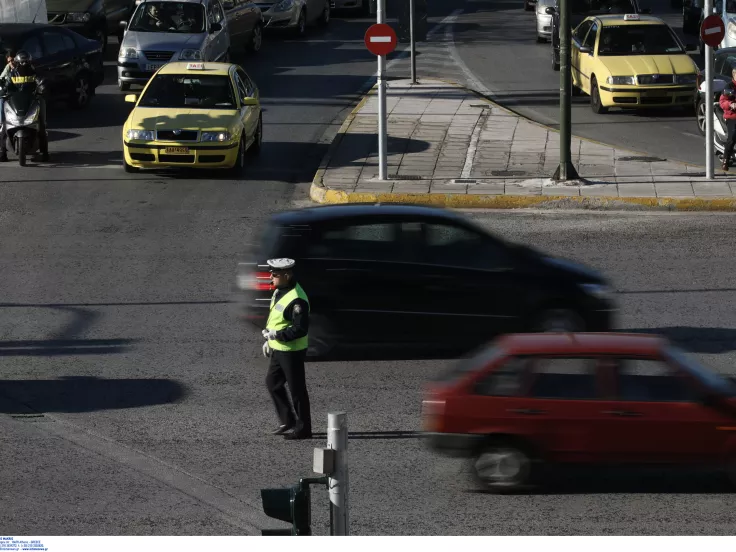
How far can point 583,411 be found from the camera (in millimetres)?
9117

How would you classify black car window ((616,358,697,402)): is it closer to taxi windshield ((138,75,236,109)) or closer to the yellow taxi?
taxi windshield ((138,75,236,109))

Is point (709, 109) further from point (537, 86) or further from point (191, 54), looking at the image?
point (191, 54)

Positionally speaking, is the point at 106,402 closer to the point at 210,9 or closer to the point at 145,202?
the point at 145,202

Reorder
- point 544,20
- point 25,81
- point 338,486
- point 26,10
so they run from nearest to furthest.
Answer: point 338,486, point 25,81, point 26,10, point 544,20

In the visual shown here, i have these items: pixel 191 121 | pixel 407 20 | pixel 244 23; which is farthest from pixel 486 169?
pixel 244 23

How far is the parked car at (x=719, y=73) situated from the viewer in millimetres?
23703

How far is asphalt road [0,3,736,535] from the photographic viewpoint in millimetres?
8906

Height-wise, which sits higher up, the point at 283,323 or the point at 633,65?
the point at 283,323

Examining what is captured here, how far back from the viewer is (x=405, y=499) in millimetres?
9086

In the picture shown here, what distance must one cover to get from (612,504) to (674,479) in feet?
2.45

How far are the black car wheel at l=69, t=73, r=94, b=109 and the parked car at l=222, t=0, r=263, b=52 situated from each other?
5.60m

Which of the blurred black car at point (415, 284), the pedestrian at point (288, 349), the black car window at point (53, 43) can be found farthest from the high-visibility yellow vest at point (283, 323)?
the black car window at point (53, 43)

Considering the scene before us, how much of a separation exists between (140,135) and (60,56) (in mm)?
6395

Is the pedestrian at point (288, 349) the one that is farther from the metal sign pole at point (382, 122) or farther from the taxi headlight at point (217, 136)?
the taxi headlight at point (217, 136)
